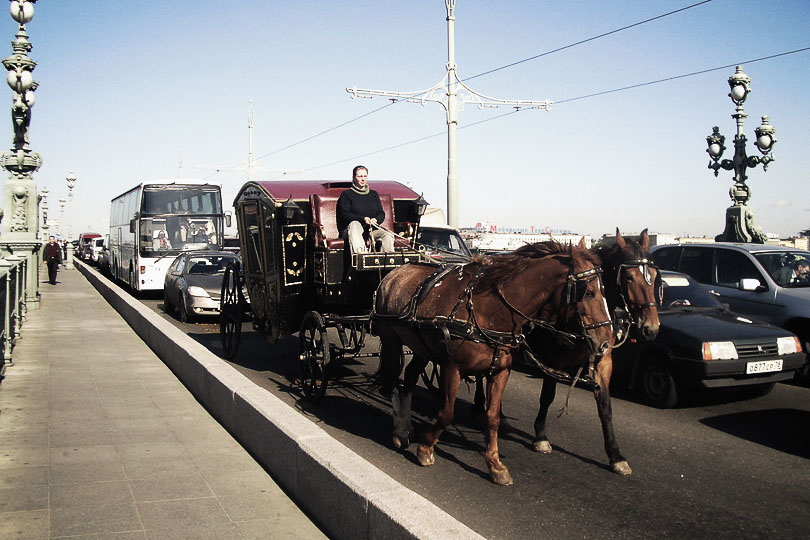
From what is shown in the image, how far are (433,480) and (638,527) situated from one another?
1685 millimetres

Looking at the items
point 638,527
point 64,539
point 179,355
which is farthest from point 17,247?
point 638,527

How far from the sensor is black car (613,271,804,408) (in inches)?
335

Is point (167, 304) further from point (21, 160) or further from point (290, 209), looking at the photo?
point (290, 209)

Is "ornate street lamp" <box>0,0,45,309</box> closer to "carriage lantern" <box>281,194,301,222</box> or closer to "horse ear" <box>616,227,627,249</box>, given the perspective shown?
"carriage lantern" <box>281,194,301,222</box>

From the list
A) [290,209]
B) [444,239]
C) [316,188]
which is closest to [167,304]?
[444,239]

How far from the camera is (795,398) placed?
30.9 feet

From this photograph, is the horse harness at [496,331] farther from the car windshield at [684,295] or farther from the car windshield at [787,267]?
the car windshield at [787,267]

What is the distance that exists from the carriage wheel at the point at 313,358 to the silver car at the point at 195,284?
24.7ft

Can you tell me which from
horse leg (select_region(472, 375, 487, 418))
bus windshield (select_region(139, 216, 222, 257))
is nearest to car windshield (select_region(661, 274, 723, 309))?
horse leg (select_region(472, 375, 487, 418))

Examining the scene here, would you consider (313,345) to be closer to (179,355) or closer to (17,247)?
(179,355)

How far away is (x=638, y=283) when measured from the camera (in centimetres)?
637

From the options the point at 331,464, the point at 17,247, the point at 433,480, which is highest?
the point at 17,247

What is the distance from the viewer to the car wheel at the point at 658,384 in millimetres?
8719

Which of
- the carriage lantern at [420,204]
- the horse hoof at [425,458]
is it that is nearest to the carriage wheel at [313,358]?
the carriage lantern at [420,204]
